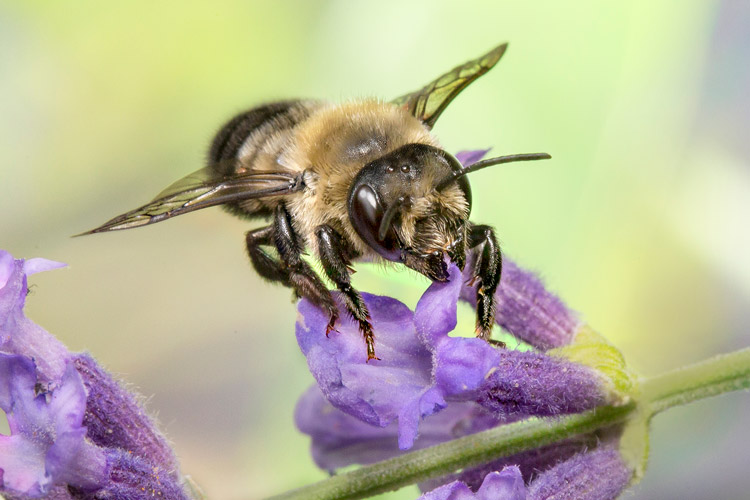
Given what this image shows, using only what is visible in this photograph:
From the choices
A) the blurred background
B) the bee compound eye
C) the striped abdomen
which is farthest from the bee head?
the blurred background

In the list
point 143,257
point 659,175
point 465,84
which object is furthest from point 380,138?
point 143,257

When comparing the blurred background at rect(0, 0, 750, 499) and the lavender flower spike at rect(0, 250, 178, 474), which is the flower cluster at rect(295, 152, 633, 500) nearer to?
the lavender flower spike at rect(0, 250, 178, 474)

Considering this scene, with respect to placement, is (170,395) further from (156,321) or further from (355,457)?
(355,457)

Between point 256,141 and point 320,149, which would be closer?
point 320,149

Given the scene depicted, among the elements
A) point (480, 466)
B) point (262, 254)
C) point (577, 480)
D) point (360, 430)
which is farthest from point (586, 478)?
point (262, 254)

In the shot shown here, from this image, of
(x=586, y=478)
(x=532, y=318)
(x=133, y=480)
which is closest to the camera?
(x=133, y=480)

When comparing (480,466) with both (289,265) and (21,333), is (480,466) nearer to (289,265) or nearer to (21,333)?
(289,265)

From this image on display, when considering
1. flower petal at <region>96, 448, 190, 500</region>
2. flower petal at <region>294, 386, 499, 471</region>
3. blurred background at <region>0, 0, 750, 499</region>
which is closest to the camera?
flower petal at <region>96, 448, 190, 500</region>
